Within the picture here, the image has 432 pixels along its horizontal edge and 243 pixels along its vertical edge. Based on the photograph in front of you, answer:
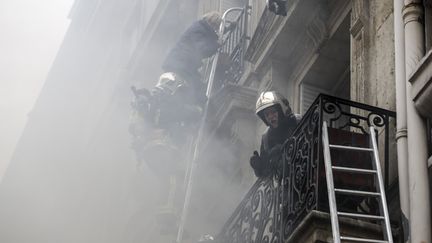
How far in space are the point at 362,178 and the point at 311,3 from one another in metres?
3.29

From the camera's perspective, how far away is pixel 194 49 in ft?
40.0

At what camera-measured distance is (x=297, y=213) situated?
7184mm

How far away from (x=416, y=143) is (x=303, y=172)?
907 mm

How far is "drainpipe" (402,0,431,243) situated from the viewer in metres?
6.41

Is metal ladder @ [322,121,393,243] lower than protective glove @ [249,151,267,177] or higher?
lower

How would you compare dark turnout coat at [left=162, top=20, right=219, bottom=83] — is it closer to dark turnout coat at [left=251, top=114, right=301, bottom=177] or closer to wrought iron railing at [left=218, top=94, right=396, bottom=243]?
dark turnout coat at [left=251, top=114, right=301, bottom=177]

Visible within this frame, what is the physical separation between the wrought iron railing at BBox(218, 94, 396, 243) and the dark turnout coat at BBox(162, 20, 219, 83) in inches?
153

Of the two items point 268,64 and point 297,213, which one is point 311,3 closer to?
point 268,64

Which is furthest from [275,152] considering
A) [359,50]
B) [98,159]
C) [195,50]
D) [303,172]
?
[98,159]

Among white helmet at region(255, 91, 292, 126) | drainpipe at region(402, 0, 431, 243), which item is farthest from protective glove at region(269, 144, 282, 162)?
drainpipe at region(402, 0, 431, 243)

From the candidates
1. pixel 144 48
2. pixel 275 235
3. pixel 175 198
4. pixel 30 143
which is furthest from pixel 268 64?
pixel 30 143

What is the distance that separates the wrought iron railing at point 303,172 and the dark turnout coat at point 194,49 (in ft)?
12.8

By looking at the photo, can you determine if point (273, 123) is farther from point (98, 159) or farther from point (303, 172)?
point (98, 159)

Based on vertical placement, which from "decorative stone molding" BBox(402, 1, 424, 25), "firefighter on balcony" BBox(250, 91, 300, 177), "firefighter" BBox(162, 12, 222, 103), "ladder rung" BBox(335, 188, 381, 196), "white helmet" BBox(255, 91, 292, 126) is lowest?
"ladder rung" BBox(335, 188, 381, 196)
